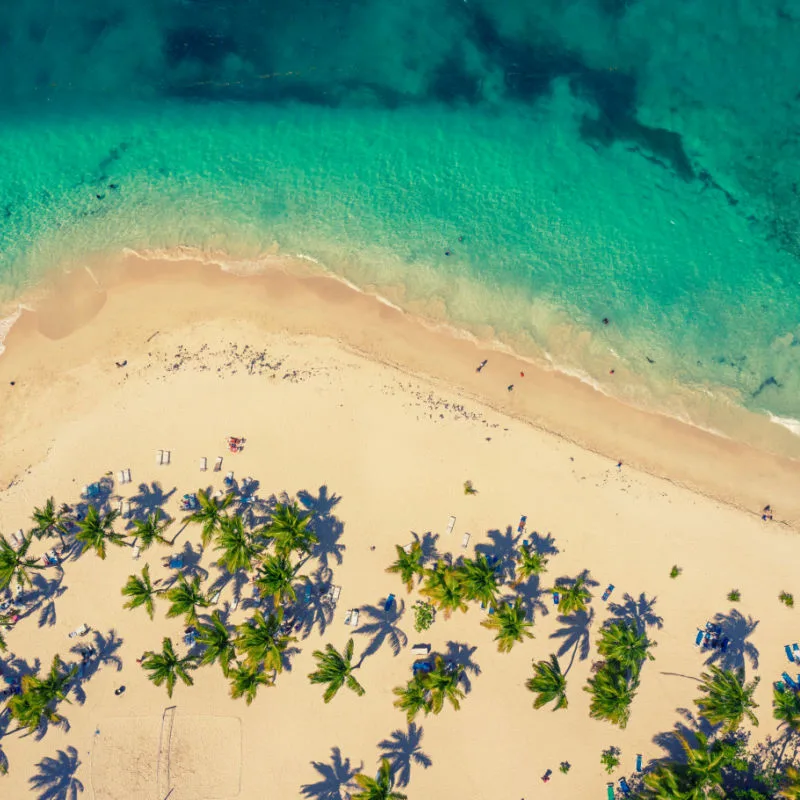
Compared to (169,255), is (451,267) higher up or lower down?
higher up

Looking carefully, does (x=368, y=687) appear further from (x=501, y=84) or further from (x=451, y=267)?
(x=501, y=84)

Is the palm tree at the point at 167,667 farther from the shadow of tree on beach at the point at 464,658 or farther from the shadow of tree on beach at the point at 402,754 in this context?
the shadow of tree on beach at the point at 464,658

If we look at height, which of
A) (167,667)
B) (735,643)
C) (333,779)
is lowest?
(333,779)

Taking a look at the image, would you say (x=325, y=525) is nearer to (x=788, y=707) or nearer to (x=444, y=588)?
(x=444, y=588)

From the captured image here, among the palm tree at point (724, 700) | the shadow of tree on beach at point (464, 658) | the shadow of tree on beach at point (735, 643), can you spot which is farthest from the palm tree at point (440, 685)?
the shadow of tree on beach at point (735, 643)

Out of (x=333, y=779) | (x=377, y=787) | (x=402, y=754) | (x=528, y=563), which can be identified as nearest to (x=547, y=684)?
(x=528, y=563)

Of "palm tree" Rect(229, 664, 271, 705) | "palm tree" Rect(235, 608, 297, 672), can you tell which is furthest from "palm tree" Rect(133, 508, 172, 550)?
"palm tree" Rect(229, 664, 271, 705)

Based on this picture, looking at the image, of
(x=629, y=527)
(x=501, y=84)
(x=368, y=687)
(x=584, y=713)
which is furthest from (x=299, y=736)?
(x=501, y=84)
